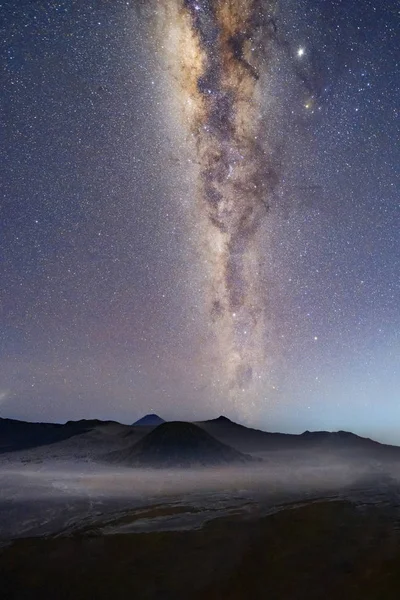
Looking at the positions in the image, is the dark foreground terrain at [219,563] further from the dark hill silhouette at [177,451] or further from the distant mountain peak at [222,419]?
the distant mountain peak at [222,419]

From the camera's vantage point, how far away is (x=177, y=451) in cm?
7619

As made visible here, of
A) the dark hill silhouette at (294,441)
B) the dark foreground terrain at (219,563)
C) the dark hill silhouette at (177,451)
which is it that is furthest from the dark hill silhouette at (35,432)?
the dark foreground terrain at (219,563)

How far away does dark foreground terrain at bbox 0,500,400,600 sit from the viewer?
1598cm

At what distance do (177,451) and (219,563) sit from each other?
59.3m

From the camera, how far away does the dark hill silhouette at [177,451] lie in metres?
73.0

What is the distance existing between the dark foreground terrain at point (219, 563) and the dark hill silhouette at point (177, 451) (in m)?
48.6

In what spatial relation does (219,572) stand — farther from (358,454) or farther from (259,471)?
(358,454)

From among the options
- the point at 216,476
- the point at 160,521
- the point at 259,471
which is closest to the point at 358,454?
the point at 259,471

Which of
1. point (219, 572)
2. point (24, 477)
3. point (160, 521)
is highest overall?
point (24, 477)

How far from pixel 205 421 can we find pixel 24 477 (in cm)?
9385

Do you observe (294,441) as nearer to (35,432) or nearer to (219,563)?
(35,432)

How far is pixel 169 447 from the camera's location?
78.0 meters

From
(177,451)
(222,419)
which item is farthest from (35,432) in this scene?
(177,451)

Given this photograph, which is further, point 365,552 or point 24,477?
point 24,477
